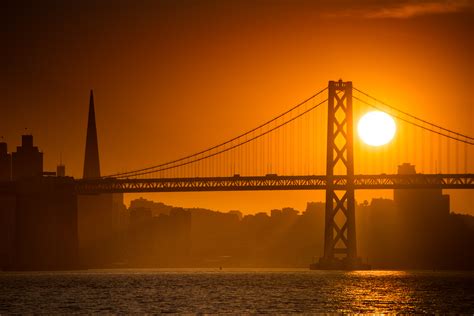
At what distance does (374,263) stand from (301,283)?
235 ft

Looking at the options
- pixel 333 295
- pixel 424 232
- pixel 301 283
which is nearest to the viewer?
pixel 333 295

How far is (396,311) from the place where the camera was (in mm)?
87125

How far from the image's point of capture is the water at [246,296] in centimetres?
9012

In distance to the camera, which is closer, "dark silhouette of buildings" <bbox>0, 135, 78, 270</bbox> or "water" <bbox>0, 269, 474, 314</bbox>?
"water" <bbox>0, 269, 474, 314</bbox>

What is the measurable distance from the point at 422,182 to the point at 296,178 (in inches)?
457

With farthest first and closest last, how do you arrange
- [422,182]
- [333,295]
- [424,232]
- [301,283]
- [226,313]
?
[424,232] → [422,182] → [301,283] → [333,295] → [226,313]

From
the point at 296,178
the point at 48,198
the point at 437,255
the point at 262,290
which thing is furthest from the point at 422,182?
the point at 437,255

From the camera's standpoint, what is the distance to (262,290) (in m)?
112

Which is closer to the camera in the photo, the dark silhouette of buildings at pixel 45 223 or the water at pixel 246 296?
the water at pixel 246 296

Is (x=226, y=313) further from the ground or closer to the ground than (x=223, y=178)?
closer to the ground

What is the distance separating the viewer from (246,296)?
337ft

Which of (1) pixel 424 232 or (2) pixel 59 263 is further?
(1) pixel 424 232

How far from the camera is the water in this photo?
90.1 metres

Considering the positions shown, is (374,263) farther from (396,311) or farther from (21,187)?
(396,311)
